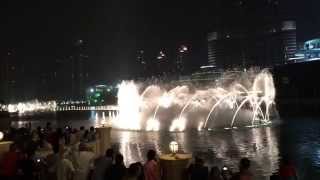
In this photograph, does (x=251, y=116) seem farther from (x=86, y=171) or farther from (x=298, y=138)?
(x=86, y=171)

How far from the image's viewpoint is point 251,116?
51.8 m

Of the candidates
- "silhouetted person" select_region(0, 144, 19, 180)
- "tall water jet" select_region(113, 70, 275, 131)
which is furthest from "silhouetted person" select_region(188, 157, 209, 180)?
"tall water jet" select_region(113, 70, 275, 131)

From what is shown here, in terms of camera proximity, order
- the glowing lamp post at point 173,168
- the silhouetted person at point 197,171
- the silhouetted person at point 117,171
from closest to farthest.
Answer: the silhouetted person at point 117,171 → the silhouetted person at point 197,171 → the glowing lamp post at point 173,168

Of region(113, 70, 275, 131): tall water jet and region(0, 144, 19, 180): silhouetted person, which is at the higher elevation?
region(113, 70, 275, 131): tall water jet

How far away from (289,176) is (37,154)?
23.9 ft

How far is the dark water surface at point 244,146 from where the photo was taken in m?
22.9

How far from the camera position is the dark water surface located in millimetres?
22913

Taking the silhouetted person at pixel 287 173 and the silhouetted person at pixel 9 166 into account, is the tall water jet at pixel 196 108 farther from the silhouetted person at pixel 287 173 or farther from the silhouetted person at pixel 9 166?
the silhouetted person at pixel 9 166

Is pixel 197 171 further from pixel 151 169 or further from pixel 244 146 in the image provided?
pixel 244 146

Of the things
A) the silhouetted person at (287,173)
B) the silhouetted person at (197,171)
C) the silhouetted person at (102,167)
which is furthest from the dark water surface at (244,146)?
the silhouetted person at (102,167)

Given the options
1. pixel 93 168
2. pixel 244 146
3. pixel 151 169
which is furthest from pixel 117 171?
pixel 244 146

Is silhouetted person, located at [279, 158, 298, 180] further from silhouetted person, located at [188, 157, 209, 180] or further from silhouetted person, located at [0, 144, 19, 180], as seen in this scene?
silhouetted person, located at [0, 144, 19, 180]

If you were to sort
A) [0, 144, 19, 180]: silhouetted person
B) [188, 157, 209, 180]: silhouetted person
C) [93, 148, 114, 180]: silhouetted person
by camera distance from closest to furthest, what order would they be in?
[93, 148, 114, 180]: silhouetted person → [188, 157, 209, 180]: silhouetted person → [0, 144, 19, 180]: silhouetted person

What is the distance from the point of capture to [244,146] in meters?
30.2
